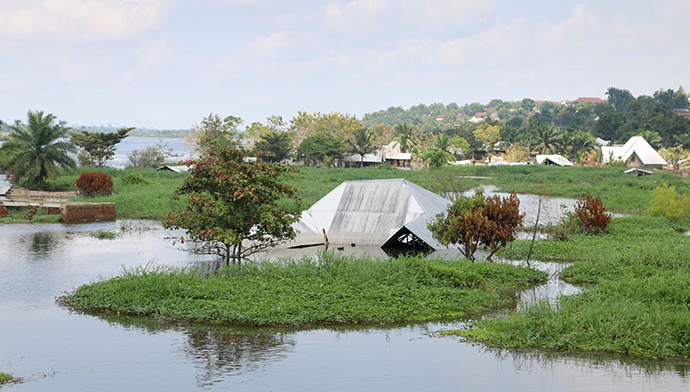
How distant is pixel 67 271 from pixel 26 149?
2888 centimetres

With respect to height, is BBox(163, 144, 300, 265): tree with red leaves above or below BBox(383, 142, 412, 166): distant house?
below

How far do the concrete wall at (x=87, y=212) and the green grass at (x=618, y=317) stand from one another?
25.8 metres

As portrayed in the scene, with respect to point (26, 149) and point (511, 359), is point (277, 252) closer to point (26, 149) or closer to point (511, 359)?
point (511, 359)

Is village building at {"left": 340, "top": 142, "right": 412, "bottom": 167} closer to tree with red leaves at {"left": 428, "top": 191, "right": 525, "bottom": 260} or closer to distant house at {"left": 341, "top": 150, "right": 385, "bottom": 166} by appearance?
distant house at {"left": 341, "top": 150, "right": 385, "bottom": 166}

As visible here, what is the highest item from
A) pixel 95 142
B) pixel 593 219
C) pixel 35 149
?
pixel 95 142

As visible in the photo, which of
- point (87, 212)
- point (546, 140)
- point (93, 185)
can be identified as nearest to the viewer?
point (87, 212)

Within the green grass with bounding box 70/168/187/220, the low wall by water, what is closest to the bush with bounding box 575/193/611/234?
the green grass with bounding box 70/168/187/220

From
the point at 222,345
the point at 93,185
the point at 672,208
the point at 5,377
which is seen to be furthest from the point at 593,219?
the point at 93,185

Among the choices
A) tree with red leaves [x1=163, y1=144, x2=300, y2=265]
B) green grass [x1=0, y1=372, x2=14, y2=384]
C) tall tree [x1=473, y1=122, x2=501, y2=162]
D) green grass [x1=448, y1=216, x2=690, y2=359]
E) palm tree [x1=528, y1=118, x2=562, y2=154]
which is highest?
tall tree [x1=473, y1=122, x2=501, y2=162]

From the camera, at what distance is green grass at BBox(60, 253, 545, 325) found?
14.2m

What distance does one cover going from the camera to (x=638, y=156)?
96.3 metres

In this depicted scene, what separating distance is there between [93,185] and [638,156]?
79.5 m

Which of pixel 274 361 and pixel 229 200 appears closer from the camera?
pixel 274 361

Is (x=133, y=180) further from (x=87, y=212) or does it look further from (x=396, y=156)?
(x=396, y=156)
